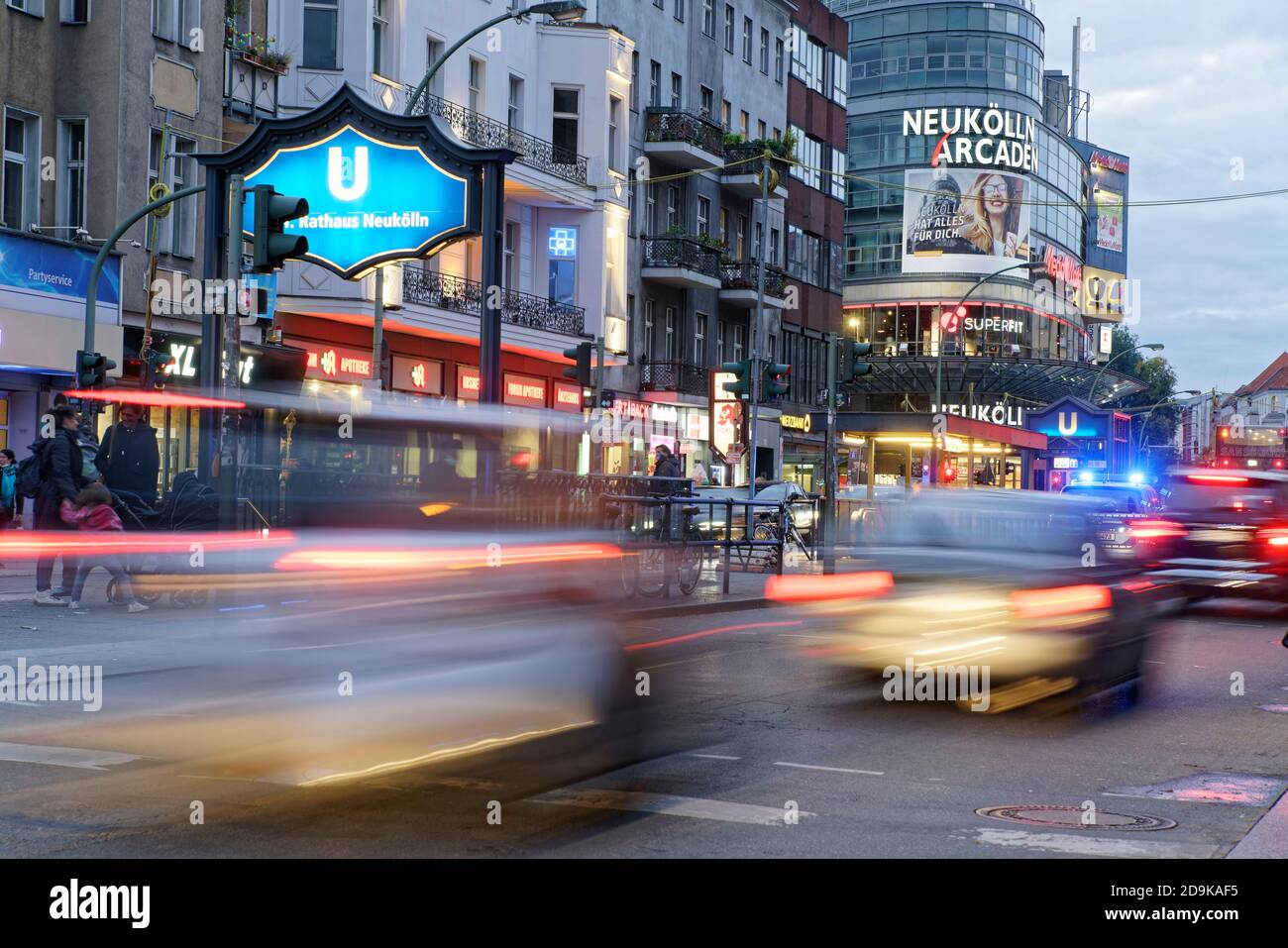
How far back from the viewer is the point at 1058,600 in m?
12.3

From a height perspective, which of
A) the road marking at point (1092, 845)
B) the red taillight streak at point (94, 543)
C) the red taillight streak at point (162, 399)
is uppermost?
the red taillight streak at point (162, 399)

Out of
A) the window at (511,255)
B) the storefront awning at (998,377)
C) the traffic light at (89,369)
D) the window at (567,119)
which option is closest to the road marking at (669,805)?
the traffic light at (89,369)

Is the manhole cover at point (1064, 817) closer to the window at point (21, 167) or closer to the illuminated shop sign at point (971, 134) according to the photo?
the window at point (21, 167)

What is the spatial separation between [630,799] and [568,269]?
118 ft

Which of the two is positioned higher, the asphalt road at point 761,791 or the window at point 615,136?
the window at point 615,136

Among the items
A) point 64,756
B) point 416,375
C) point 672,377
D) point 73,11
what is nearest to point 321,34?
point 73,11

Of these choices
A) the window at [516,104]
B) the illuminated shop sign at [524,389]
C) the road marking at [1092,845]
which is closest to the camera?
the road marking at [1092,845]

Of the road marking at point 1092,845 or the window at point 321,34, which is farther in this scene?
the window at point 321,34

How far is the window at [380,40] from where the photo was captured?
34.6 metres

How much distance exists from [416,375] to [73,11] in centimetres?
1063

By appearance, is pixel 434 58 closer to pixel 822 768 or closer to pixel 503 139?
pixel 503 139

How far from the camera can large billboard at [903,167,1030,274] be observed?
93438 millimetres

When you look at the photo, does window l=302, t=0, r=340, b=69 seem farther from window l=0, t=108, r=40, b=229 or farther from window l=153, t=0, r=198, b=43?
window l=0, t=108, r=40, b=229

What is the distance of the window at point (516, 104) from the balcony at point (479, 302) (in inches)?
160
